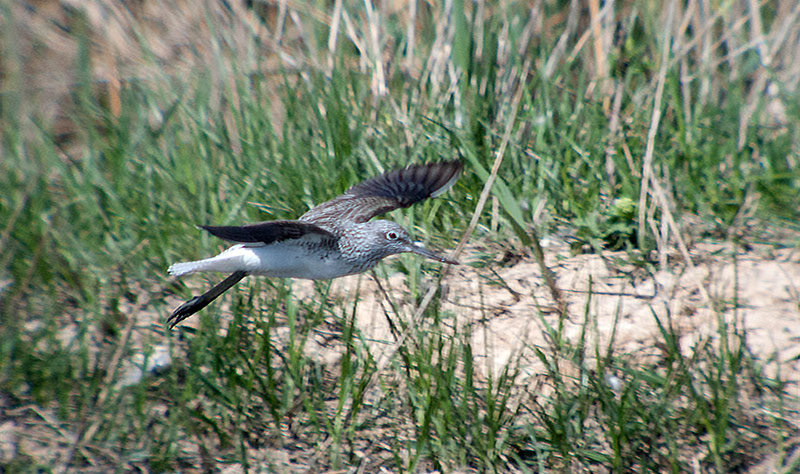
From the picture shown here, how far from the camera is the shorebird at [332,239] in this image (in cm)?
278

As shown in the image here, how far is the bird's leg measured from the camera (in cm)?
287

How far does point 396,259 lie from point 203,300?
109 cm

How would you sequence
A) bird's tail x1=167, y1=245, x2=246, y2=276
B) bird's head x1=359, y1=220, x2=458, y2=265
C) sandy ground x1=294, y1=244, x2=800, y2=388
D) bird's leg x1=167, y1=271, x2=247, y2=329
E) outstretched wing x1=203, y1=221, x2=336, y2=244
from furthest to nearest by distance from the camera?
1. bird's head x1=359, y1=220, x2=458, y2=265
2. sandy ground x1=294, y1=244, x2=800, y2=388
3. bird's leg x1=167, y1=271, x2=247, y2=329
4. bird's tail x1=167, y1=245, x2=246, y2=276
5. outstretched wing x1=203, y1=221, x2=336, y2=244

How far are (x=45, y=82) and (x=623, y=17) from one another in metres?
4.31

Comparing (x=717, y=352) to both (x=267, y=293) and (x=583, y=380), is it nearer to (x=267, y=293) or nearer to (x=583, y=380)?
(x=583, y=380)

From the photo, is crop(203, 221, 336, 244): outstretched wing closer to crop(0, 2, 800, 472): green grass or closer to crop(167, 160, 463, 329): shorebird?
crop(167, 160, 463, 329): shorebird

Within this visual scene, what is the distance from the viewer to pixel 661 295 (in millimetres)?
3258

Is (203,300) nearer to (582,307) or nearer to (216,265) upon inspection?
(216,265)

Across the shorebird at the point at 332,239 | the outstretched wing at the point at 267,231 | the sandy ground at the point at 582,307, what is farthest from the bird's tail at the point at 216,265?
the sandy ground at the point at 582,307

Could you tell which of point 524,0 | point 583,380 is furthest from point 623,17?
point 583,380

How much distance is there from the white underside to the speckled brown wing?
1.14ft

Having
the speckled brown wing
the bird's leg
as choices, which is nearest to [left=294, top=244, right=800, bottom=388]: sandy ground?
the speckled brown wing

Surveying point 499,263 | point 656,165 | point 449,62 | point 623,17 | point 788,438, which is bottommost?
point 788,438

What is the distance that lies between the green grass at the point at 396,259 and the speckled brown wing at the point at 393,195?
0.59 feet
